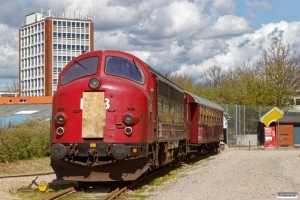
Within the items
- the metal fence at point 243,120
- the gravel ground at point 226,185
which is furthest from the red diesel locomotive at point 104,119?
the metal fence at point 243,120

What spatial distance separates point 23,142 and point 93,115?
1313cm

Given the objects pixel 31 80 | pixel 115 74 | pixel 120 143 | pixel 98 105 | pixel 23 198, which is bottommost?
pixel 23 198

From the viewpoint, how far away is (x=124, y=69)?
1503cm

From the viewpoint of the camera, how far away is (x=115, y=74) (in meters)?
14.8

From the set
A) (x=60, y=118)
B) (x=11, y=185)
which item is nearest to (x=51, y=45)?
(x=11, y=185)

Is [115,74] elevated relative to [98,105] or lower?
elevated

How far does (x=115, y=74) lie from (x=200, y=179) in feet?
17.3

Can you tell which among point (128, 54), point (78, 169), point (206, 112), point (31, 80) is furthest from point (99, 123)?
point (31, 80)

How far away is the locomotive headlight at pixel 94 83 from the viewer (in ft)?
46.3

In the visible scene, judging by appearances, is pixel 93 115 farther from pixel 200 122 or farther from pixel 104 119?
pixel 200 122

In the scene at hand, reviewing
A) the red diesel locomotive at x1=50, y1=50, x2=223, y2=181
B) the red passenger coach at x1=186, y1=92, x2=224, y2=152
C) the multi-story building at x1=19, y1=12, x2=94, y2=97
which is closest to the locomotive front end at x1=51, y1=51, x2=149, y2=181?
the red diesel locomotive at x1=50, y1=50, x2=223, y2=181

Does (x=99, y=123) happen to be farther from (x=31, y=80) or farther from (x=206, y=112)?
(x=31, y=80)

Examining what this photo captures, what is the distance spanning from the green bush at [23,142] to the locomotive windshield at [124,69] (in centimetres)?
1113

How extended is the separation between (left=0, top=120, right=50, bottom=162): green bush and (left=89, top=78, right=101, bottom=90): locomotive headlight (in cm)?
1140
